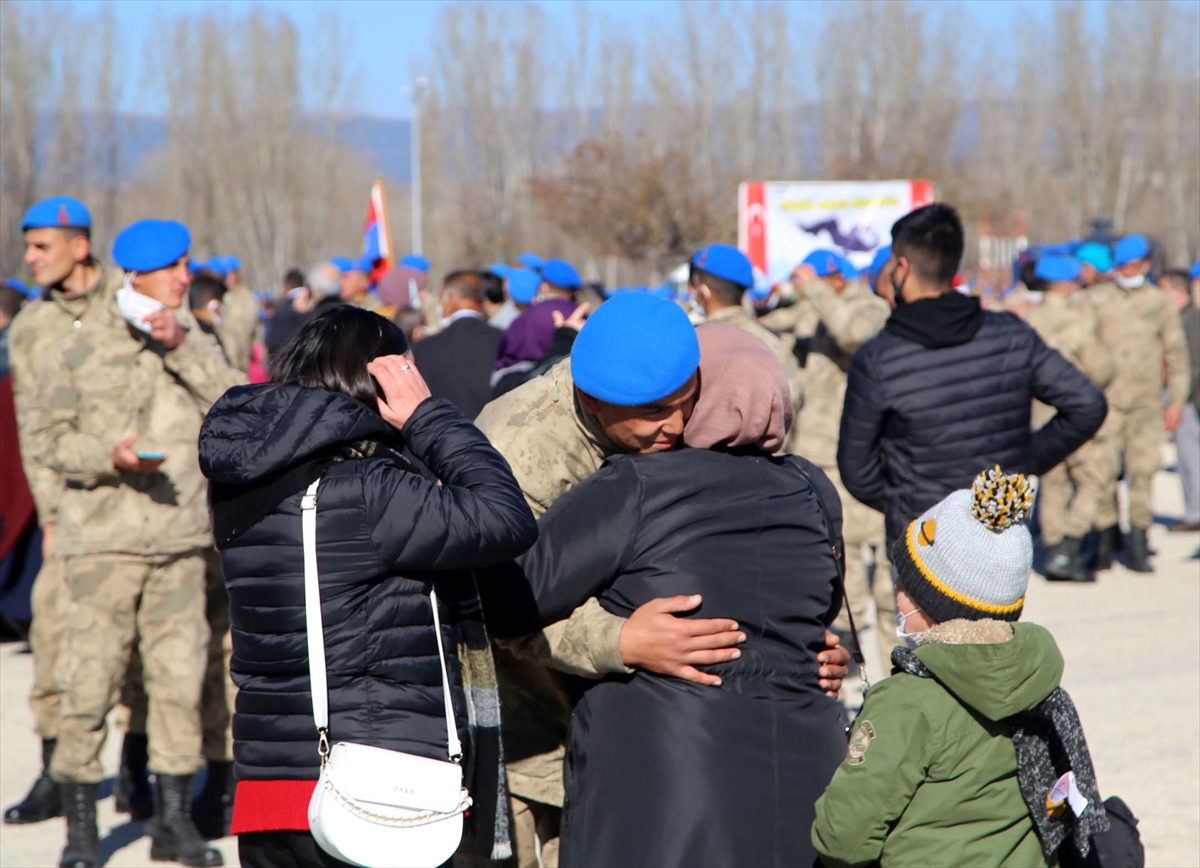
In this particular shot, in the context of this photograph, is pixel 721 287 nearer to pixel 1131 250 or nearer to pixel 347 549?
pixel 347 549

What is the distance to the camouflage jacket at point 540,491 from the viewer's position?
9.73 ft

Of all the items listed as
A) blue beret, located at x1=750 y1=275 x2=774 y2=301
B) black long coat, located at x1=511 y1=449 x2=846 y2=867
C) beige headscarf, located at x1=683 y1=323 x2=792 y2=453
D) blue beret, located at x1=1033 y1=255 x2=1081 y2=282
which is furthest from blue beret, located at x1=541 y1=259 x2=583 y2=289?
black long coat, located at x1=511 y1=449 x2=846 y2=867

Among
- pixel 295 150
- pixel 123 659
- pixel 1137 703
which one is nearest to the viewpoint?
pixel 123 659

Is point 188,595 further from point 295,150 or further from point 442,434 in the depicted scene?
point 295,150

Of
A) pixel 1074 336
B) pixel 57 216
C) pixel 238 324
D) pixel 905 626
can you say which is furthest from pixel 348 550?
pixel 238 324

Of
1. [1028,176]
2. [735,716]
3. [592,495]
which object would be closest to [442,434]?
[592,495]

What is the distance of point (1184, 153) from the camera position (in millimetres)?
48469

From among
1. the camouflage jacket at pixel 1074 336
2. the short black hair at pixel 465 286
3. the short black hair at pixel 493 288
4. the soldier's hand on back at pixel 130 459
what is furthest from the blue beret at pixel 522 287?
the soldier's hand on back at pixel 130 459

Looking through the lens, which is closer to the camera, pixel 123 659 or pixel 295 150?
pixel 123 659

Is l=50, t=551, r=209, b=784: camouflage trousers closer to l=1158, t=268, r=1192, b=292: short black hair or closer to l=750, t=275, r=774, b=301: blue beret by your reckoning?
l=750, t=275, r=774, b=301: blue beret

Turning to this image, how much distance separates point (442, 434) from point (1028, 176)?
190 feet

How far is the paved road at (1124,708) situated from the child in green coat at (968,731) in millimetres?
2712

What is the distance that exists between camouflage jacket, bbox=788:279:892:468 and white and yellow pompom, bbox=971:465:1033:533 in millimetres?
4595

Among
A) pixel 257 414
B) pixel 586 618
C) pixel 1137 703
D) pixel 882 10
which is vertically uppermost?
pixel 882 10
